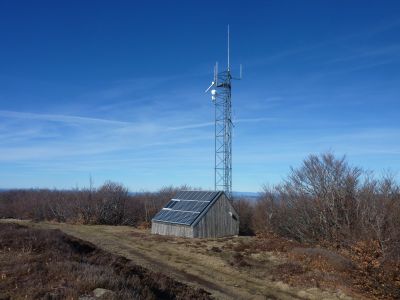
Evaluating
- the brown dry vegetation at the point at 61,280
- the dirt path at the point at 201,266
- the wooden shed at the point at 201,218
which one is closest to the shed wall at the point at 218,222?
the wooden shed at the point at 201,218

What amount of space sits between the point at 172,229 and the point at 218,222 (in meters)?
3.67

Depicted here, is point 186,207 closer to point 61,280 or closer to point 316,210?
point 316,210

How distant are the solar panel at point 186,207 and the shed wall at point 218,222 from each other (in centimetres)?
59

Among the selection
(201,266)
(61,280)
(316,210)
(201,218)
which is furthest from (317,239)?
(61,280)

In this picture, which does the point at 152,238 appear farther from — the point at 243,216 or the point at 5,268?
the point at 5,268

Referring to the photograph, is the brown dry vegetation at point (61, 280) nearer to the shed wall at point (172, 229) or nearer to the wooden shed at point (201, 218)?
the shed wall at point (172, 229)

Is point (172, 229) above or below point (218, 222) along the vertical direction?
below

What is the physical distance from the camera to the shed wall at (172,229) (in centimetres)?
3182

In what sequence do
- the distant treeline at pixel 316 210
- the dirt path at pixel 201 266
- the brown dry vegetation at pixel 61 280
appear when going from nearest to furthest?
1. the brown dry vegetation at pixel 61 280
2. the dirt path at pixel 201 266
3. the distant treeline at pixel 316 210

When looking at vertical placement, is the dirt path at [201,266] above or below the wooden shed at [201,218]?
below

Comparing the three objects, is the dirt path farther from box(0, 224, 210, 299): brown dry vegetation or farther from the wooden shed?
box(0, 224, 210, 299): brown dry vegetation

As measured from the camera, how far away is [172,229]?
3362 cm

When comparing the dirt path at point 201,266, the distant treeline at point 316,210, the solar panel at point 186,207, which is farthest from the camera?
the solar panel at point 186,207

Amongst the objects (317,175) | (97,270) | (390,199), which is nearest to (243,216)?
(317,175)
